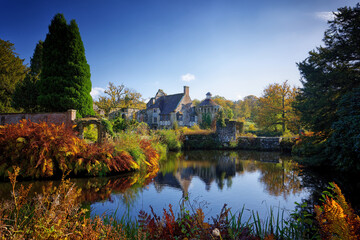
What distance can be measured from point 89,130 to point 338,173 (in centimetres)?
1340

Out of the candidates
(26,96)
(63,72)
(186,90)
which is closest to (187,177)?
(63,72)

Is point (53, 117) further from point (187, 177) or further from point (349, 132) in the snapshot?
point (349, 132)

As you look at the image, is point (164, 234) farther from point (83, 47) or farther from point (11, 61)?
point (11, 61)

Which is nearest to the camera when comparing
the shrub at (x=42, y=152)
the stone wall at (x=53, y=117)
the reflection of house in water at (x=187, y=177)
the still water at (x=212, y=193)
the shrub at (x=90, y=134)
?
the still water at (x=212, y=193)

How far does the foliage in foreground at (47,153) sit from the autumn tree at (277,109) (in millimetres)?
22560

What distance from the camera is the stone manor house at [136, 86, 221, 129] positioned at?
35.3 meters

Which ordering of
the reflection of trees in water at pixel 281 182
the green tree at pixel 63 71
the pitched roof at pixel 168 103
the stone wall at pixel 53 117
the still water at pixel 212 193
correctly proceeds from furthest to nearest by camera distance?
1. the pitched roof at pixel 168 103
2. the green tree at pixel 63 71
3. the stone wall at pixel 53 117
4. the reflection of trees in water at pixel 281 182
5. the still water at pixel 212 193

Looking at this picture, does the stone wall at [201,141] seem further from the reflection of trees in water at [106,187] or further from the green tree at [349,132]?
the green tree at [349,132]

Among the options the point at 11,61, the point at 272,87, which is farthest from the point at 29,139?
the point at 272,87

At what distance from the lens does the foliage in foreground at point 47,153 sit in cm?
731

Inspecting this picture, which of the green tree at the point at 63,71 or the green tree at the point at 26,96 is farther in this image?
the green tree at the point at 26,96

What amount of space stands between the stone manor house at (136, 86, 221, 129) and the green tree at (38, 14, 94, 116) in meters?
22.0

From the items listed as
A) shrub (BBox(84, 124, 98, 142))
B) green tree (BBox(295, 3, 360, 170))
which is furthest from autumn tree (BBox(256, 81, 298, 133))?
shrub (BBox(84, 124, 98, 142))

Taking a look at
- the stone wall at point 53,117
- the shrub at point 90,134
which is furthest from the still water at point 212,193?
the stone wall at point 53,117
